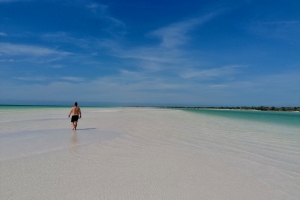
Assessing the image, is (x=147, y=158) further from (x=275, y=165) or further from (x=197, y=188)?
(x=275, y=165)

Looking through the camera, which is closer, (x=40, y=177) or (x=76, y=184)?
(x=76, y=184)

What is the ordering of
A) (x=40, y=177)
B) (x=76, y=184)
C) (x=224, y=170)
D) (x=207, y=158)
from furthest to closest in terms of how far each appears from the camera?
(x=207, y=158)
(x=224, y=170)
(x=40, y=177)
(x=76, y=184)

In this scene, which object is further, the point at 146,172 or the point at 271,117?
the point at 271,117

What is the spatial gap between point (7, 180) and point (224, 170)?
473 centimetres

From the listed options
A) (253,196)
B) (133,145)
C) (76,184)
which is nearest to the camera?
(253,196)

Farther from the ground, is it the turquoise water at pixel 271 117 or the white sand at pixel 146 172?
the turquoise water at pixel 271 117

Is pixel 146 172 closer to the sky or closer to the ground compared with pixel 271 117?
closer to the ground

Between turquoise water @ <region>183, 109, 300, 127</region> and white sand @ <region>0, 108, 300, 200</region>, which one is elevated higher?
turquoise water @ <region>183, 109, 300, 127</region>

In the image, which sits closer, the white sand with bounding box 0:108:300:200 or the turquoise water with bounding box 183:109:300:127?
the white sand with bounding box 0:108:300:200

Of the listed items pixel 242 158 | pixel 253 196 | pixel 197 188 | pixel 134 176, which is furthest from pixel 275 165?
pixel 134 176

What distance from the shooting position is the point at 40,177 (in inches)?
189

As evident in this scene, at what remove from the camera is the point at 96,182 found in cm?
460

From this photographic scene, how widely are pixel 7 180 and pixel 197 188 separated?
145 inches

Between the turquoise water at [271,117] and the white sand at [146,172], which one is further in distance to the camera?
the turquoise water at [271,117]
